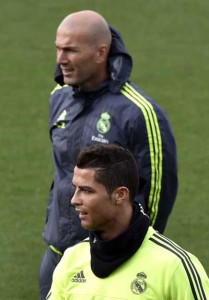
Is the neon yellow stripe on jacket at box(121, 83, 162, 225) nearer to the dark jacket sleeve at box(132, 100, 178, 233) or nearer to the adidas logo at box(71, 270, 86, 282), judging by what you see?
the dark jacket sleeve at box(132, 100, 178, 233)

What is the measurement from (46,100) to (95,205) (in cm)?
723

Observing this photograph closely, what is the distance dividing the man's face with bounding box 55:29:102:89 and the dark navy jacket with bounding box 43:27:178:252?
0.07m

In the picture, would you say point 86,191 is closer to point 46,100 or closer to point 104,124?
point 104,124

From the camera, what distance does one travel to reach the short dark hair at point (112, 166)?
13.3 feet

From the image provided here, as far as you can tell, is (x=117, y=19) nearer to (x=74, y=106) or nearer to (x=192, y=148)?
(x=192, y=148)

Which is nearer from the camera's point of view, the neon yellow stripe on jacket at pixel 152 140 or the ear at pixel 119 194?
the ear at pixel 119 194

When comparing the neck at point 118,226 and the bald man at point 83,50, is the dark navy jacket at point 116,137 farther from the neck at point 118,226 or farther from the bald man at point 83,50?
the neck at point 118,226

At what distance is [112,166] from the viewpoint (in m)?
4.04

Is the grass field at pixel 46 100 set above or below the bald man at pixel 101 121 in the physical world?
below

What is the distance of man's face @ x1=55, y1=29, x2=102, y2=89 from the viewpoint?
222 inches

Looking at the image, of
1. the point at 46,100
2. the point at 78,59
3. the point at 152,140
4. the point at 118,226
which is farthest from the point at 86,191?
the point at 46,100

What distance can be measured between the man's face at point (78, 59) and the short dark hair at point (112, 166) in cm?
156

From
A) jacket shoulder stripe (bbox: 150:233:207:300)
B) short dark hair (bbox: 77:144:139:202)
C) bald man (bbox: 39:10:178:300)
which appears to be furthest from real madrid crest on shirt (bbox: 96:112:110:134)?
jacket shoulder stripe (bbox: 150:233:207:300)

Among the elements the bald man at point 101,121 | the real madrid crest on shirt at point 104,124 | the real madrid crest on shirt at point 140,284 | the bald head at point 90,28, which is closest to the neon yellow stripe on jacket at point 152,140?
the bald man at point 101,121
